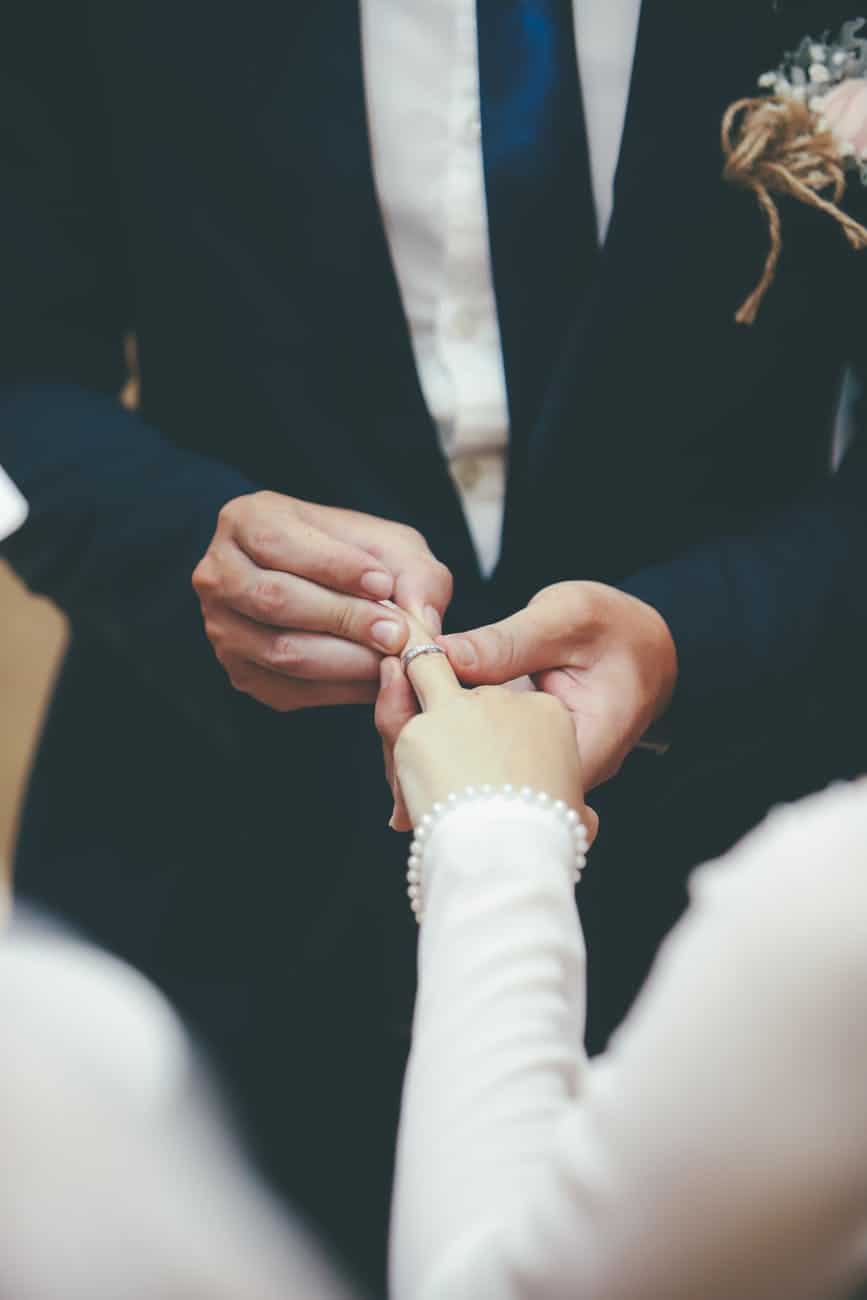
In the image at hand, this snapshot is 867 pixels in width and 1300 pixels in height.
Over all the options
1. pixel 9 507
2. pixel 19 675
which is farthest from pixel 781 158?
pixel 19 675

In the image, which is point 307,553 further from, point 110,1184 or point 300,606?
point 110,1184

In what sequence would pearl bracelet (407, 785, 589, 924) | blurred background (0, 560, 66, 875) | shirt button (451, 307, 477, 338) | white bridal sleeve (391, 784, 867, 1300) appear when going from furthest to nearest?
blurred background (0, 560, 66, 875) < shirt button (451, 307, 477, 338) < pearl bracelet (407, 785, 589, 924) < white bridal sleeve (391, 784, 867, 1300)

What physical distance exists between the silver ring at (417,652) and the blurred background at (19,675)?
0.70 m

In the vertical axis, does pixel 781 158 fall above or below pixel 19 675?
above

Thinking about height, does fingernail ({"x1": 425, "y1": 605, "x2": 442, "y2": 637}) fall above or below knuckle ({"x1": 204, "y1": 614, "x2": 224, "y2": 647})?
above

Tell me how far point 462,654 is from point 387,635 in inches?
1.1

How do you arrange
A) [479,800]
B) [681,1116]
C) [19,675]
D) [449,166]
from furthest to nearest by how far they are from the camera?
[19,675], [449,166], [479,800], [681,1116]

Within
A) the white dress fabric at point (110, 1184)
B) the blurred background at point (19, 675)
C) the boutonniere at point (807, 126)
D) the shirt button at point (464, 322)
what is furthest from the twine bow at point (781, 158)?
the blurred background at point (19, 675)

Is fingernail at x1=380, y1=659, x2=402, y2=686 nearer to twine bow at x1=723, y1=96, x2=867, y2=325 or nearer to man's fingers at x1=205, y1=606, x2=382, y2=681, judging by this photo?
man's fingers at x1=205, y1=606, x2=382, y2=681

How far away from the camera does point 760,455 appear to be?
1.44 feet

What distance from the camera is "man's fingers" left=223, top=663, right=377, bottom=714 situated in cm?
40

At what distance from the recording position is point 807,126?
39cm

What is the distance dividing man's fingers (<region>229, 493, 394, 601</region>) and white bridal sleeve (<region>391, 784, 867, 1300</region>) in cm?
17

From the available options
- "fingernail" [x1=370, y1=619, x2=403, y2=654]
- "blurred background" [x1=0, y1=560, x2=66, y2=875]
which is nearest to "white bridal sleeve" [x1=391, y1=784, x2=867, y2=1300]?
"fingernail" [x1=370, y1=619, x2=403, y2=654]
